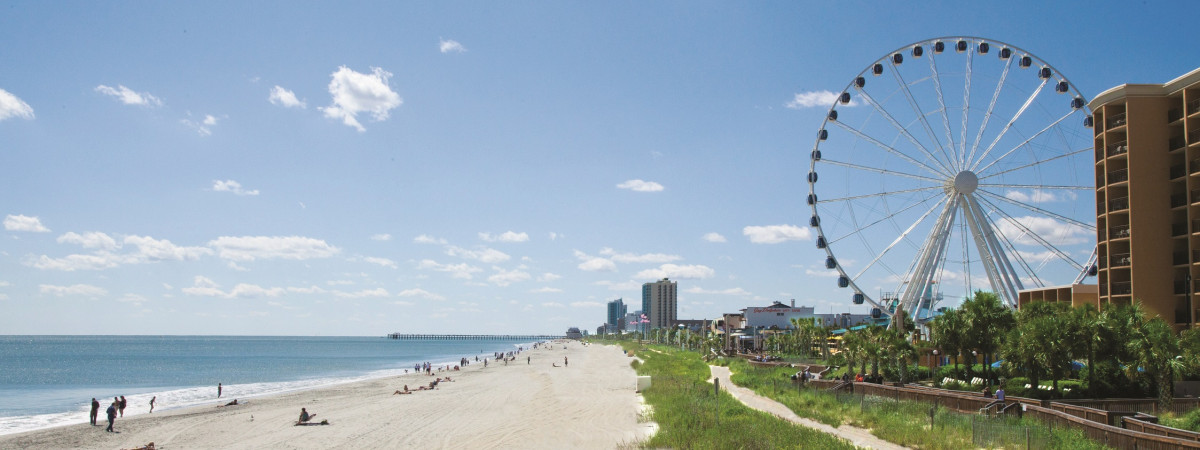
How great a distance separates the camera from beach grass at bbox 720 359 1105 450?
18109 mm

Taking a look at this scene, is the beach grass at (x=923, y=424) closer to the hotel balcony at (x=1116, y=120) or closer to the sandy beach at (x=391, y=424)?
the sandy beach at (x=391, y=424)

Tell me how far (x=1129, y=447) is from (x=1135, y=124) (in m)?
28.4

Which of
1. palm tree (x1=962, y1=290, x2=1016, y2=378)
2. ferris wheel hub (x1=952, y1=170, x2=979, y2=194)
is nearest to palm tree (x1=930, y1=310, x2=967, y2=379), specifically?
A: palm tree (x1=962, y1=290, x2=1016, y2=378)

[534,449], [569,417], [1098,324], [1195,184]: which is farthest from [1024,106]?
[534,449]

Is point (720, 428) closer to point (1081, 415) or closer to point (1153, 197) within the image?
point (1081, 415)

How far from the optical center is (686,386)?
128ft

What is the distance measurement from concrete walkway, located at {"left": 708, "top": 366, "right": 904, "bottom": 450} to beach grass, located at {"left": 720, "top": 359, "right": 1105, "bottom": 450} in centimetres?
26

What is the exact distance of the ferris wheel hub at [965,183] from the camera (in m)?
45.9

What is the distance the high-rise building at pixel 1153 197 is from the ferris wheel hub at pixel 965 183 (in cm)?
691

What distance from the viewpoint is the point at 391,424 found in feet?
108

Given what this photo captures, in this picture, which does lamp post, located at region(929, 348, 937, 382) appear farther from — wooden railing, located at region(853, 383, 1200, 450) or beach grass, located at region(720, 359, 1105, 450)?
wooden railing, located at region(853, 383, 1200, 450)

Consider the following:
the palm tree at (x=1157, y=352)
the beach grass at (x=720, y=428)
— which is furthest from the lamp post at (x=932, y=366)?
the beach grass at (x=720, y=428)

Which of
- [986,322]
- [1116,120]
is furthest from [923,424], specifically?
[1116,120]

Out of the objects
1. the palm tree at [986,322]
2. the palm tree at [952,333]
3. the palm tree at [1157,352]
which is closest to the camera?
the palm tree at [1157,352]
